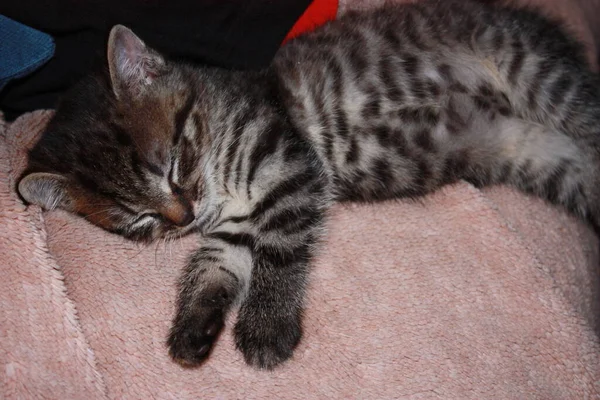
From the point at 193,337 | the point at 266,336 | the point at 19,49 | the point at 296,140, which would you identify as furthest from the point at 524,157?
the point at 19,49

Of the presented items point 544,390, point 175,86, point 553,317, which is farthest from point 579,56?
point 175,86

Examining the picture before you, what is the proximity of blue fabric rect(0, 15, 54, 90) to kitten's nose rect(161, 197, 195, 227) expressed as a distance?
0.56 metres

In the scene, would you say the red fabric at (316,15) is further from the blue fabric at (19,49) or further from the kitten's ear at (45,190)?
the kitten's ear at (45,190)

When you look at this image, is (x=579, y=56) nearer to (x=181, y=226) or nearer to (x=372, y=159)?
(x=372, y=159)

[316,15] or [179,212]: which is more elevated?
[316,15]

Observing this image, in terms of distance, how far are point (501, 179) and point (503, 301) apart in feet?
1.45

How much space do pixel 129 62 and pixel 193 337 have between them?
0.71m

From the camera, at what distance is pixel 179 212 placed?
146 centimetres

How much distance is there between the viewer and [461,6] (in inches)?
74.2

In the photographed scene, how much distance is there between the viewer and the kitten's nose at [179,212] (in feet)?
4.79

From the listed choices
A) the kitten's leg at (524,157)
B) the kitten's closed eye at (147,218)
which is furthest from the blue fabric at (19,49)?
the kitten's leg at (524,157)

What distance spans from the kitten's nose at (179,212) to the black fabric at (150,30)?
0.50 m

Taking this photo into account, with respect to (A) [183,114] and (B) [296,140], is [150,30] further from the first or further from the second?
(B) [296,140]

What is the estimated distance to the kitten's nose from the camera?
4.79ft
